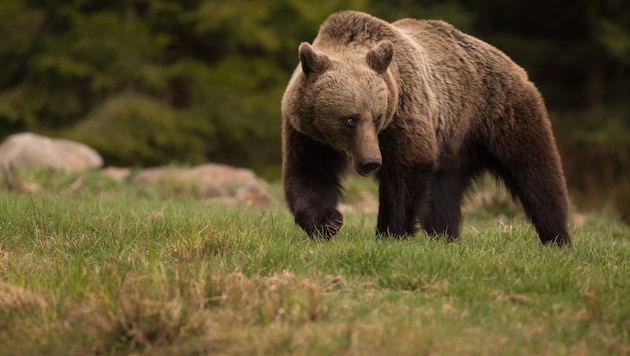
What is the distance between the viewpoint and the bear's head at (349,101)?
5879 mm

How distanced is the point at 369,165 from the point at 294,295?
1515 mm

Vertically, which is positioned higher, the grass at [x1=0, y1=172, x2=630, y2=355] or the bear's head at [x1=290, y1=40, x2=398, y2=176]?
the bear's head at [x1=290, y1=40, x2=398, y2=176]

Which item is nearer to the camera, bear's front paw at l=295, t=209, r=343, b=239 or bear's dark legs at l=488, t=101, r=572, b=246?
bear's front paw at l=295, t=209, r=343, b=239

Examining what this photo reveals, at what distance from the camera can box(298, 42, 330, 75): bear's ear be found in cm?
601

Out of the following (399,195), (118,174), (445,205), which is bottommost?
(118,174)

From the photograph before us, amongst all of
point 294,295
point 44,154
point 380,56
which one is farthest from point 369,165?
point 44,154

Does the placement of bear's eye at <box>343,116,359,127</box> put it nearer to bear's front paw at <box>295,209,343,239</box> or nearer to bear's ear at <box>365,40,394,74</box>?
bear's ear at <box>365,40,394,74</box>

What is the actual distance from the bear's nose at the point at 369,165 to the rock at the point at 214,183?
4440mm

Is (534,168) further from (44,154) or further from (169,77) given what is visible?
(169,77)

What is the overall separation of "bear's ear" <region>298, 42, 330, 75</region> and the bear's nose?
0.77m

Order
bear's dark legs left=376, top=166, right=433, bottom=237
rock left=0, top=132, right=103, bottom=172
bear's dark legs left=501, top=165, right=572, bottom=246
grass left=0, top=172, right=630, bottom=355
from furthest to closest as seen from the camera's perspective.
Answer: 1. rock left=0, top=132, right=103, bottom=172
2. bear's dark legs left=501, top=165, right=572, bottom=246
3. bear's dark legs left=376, top=166, right=433, bottom=237
4. grass left=0, top=172, right=630, bottom=355

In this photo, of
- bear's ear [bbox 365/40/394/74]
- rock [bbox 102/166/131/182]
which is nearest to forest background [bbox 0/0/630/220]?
rock [bbox 102/166/131/182]

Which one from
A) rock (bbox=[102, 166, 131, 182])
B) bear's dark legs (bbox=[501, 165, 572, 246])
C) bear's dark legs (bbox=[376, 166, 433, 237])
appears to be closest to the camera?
bear's dark legs (bbox=[376, 166, 433, 237])

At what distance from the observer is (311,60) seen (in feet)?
19.9
